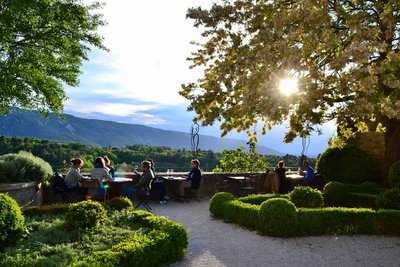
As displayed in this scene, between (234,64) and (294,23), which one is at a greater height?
(294,23)

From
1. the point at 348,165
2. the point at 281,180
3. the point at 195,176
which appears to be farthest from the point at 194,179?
the point at 348,165

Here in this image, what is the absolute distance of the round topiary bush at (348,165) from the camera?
78.6 feet

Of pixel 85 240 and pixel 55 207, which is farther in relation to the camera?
pixel 55 207

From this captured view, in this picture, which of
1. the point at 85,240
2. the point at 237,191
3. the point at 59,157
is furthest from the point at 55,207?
the point at 59,157

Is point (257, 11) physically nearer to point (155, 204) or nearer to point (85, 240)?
point (85, 240)

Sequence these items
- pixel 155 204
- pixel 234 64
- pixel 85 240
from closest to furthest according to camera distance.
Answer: pixel 85 240
pixel 234 64
pixel 155 204

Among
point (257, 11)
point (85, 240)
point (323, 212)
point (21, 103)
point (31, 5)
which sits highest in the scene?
point (31, 5)

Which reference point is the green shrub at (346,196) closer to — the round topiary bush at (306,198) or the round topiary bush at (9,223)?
the round topiary bush at (306,198)

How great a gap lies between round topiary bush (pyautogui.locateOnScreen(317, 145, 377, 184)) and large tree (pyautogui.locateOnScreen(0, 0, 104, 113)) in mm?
11868

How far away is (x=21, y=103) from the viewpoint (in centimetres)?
2450

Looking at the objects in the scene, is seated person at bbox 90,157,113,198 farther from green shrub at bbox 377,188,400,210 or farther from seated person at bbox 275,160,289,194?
green shrub at bbox 377,188,400,210

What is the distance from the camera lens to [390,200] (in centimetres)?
1655

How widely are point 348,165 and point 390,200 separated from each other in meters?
7.73

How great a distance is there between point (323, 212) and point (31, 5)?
45.0 ft
